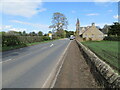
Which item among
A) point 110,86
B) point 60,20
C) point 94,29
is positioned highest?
point 60,20

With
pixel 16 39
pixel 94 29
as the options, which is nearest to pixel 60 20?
pixel 94 29

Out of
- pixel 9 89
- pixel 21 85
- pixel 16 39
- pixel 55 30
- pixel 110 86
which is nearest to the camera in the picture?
pixel 110 86

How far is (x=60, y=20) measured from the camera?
93562 mm

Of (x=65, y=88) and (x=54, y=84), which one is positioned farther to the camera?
(x=54, y=84)

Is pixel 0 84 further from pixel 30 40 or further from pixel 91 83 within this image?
pixel 30 40

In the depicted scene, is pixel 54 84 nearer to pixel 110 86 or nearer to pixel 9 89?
pixel 9 89

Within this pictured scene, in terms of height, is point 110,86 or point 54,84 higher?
point 110,86

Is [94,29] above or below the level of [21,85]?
above

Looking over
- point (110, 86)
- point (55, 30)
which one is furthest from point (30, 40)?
point (55, 30)

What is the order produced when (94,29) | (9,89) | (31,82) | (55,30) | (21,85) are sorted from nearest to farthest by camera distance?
(9,89)
(21,85)
(31,82)
(94,29)
(55,30)

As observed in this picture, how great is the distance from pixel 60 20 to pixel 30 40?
52528 millimetres

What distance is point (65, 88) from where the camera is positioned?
19.5ft

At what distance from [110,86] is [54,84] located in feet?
9.12

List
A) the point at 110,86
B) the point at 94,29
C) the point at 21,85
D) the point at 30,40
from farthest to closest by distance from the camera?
1. the point at 94,29
2. the point at 30,40
3. the point at 21,85
4. the point at 110,86
